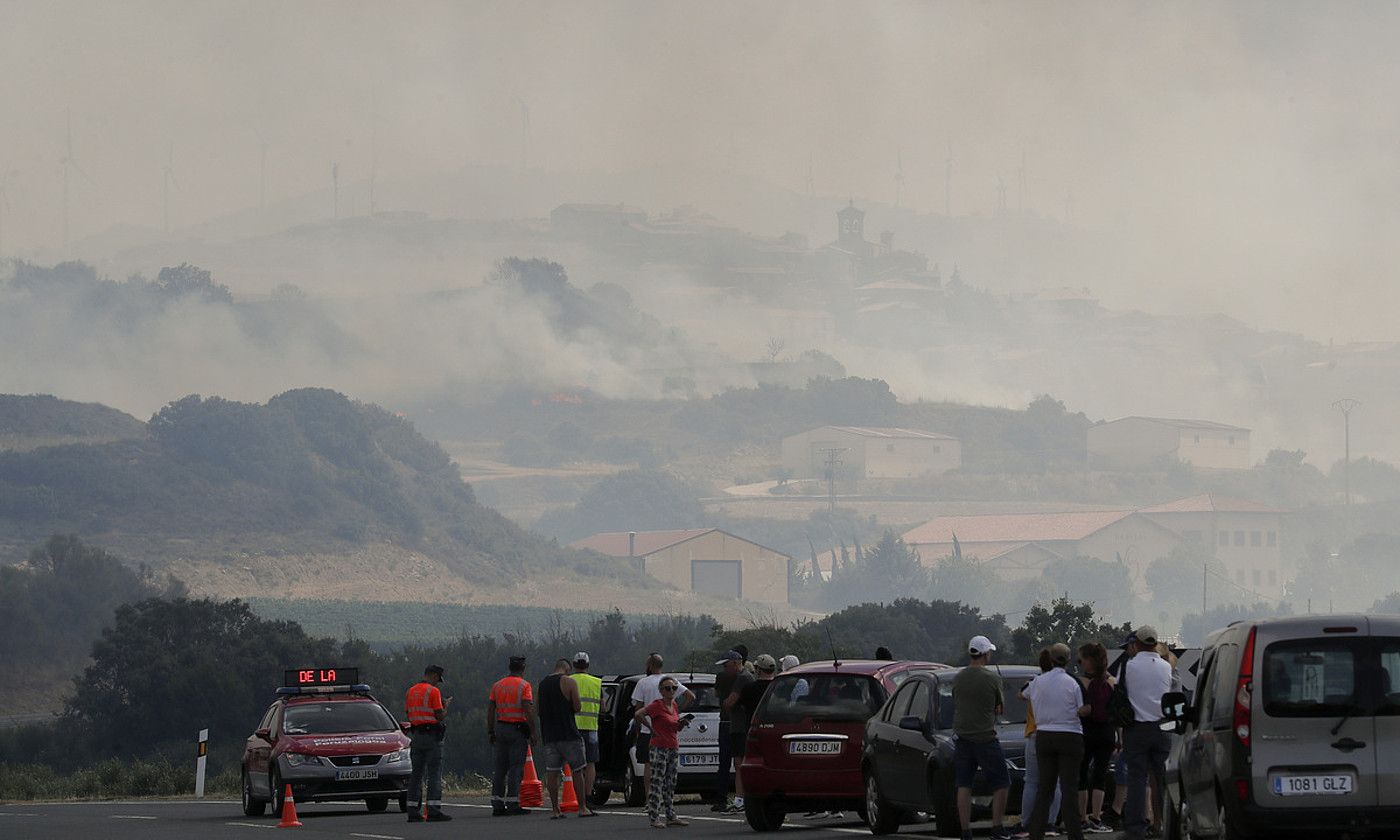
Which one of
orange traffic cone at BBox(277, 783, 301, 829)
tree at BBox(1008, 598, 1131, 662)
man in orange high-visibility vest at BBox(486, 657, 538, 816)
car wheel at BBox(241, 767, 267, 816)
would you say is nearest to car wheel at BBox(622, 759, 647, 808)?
man in orange high-visibility vest at BBox(486, 657, 538, 816)

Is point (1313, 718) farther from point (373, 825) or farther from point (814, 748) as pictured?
point (373, 825)

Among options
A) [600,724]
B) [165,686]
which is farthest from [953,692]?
[165,686]

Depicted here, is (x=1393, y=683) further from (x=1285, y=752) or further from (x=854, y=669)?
(x=854, y=669)

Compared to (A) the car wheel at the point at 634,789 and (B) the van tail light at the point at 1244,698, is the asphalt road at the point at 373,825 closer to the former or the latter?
(A) the car wheel at the point at 634,789

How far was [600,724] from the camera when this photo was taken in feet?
100

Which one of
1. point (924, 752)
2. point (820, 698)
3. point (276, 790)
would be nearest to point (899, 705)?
point (924, 752)

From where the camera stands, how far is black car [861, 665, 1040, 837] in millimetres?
20469

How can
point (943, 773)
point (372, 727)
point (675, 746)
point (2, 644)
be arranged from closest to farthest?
point (943, 773)
point (675, 746)
point (372, 727)
point (2, 644)

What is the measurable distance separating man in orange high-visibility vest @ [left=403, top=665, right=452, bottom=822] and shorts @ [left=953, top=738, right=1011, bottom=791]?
895 cm

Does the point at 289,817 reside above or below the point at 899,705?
below

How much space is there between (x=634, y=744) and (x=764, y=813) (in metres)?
5.77

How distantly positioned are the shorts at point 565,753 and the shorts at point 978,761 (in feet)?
26.9

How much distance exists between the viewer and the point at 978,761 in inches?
771

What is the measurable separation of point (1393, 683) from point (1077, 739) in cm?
433
